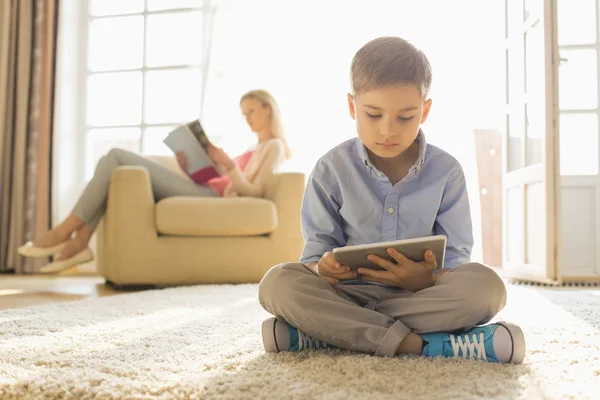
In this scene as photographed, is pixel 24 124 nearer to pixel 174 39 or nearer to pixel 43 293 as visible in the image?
pixel 174 39

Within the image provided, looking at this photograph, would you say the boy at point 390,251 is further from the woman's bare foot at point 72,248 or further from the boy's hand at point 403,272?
the woman's bare foot at point 72,248

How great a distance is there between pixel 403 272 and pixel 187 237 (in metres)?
2.03

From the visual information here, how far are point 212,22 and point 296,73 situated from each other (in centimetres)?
72

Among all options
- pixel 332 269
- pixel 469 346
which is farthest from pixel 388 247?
pixel 469 346

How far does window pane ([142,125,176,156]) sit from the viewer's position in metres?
4.54

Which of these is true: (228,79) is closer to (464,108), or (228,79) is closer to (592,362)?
(464,108)

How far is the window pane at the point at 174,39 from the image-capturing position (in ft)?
14.7

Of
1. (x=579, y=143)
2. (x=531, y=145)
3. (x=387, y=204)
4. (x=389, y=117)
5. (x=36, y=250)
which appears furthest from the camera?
(x=579, y=143)

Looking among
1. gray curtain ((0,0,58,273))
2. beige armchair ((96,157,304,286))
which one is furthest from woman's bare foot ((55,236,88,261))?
gray curtain ((0,0,58,273))

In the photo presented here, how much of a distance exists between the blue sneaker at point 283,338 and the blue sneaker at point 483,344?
21 cm

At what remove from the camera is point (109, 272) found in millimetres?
2900

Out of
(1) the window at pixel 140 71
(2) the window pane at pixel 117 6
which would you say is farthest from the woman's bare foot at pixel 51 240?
(2) the window pane at pixel 117 6

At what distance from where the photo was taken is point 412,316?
3.47 feet

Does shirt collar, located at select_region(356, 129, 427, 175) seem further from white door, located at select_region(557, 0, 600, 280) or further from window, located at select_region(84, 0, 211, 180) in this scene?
window, located at select_region(84, 0, 211, 180)
